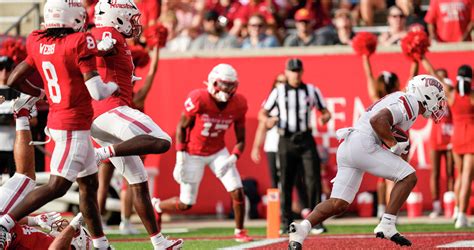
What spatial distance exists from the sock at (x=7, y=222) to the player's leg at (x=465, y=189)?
6.15 metres

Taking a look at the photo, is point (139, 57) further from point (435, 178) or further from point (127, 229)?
point (435, 178)

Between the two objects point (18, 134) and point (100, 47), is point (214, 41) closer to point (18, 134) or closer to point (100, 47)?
point (18, 134)

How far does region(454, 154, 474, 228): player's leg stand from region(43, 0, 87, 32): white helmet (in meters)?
5.90

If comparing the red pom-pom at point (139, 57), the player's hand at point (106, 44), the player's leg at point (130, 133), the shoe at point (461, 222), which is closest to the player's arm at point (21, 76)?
the player's hand at point (106, 44)

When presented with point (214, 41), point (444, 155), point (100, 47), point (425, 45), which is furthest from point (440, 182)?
point (100, 47)

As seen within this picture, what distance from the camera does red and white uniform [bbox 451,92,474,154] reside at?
1298 cm

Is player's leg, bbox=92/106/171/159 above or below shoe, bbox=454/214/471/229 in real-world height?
above

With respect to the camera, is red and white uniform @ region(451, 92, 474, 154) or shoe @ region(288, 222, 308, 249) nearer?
shoe @ region(288, 222, 308, 249)

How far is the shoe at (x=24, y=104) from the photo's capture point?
336 inches

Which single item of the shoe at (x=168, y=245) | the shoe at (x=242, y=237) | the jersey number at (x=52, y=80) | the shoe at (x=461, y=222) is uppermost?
the jersey number at (x=52, y=80)

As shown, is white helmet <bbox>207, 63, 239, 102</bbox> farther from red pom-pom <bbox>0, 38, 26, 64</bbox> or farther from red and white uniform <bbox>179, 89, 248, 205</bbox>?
red pom-pom <bbox>0, 38, 26, 64</bbox>

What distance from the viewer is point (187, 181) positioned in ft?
38.3

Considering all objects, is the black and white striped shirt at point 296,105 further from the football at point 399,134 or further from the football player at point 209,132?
the football at point 399,134

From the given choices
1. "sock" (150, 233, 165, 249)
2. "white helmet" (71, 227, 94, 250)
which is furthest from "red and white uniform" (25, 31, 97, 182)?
"sock" (150, 233, 165, 249)
